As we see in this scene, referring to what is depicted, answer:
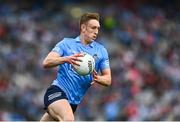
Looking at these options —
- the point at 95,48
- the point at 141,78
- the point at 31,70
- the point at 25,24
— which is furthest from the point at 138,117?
the point at 95,48

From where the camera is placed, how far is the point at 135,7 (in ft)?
80.4

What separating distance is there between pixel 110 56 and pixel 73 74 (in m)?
10.8

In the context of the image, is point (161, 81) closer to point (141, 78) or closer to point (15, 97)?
point (141, 78)

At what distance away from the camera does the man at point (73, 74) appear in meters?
10.3

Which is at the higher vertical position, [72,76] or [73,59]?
[73,59]

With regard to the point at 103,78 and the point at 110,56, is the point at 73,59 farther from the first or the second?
the point at 110,56

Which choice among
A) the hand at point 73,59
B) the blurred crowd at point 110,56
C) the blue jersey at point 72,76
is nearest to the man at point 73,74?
the blue jersey at point 72,76

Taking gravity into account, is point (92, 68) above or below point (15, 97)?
above

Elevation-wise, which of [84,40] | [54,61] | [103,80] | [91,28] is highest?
[91,28]

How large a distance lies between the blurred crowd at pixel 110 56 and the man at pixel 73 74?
7838 mm

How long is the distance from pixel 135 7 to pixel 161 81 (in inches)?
181

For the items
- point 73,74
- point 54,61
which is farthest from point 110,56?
point 54,61

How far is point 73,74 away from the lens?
10.5 meters

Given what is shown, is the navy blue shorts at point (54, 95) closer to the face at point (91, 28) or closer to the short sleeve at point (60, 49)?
the short sleeve at point (60, 49)
